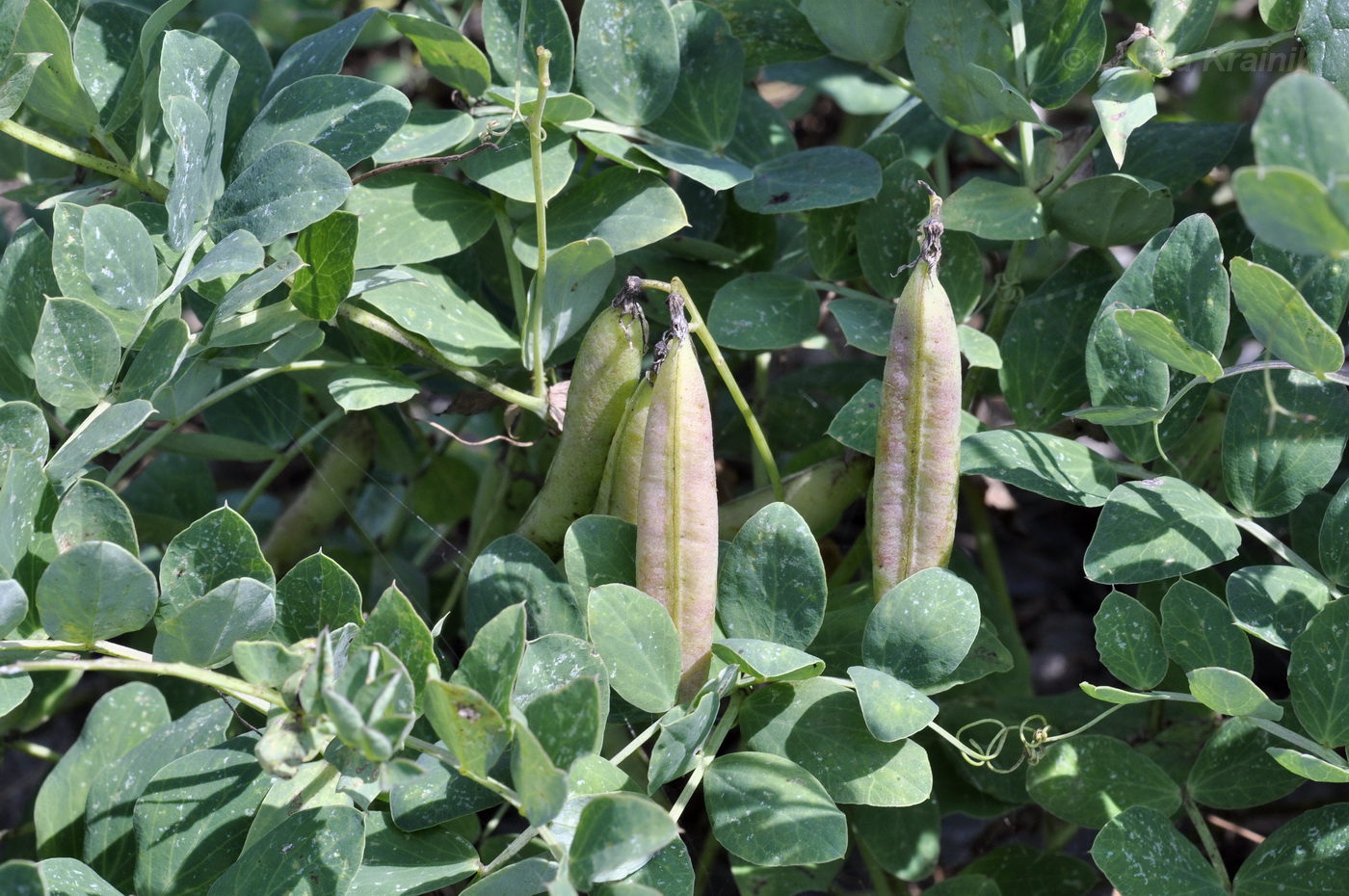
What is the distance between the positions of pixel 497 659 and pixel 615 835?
0.15 m

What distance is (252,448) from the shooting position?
1377 mm

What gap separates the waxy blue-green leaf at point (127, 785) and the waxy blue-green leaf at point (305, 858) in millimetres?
180

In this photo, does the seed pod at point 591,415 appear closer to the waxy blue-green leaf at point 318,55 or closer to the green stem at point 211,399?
the green stem at point 211,399

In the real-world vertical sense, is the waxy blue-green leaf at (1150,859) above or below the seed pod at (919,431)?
below

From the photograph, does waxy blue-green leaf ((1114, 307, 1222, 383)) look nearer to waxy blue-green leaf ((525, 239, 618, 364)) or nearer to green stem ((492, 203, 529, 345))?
waxy blue-green leaf ((525, 239, 618, 364))

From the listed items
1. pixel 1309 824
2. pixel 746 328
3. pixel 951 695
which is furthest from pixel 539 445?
pixel 1309 824

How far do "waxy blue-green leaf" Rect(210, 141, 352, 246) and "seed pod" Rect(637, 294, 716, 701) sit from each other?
0.31m

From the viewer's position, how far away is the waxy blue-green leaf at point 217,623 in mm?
771

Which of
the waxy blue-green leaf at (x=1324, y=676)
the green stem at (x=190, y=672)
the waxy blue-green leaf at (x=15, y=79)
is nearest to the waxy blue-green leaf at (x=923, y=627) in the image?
the waxy blue-green leaf at (x=1324, y=676)

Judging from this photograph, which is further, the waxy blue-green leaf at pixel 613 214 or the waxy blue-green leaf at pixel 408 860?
the waxy blue-green leaf at pixel 613 214

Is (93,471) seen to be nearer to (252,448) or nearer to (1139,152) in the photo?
(252,448)

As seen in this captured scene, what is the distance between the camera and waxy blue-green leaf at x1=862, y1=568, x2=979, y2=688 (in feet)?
2.85

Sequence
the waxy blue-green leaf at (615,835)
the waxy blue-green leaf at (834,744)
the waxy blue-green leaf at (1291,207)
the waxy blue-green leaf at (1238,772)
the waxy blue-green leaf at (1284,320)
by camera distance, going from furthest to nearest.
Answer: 1. the waxy blue-green leaf at (1238,772)
2. the waxy blue-green leaf at (834,744)
3. the waxy blue-green leaf at (1284,320)
4. the waxy blue-green leaf at (615,835)
5. the waxy blue-green leaf at (1291,207)

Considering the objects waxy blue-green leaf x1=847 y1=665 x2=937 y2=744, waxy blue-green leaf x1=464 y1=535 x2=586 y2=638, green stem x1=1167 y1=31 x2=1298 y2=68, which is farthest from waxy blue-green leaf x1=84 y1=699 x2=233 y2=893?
green stem x1=1167 y1=31 x2=1298 y2=68
